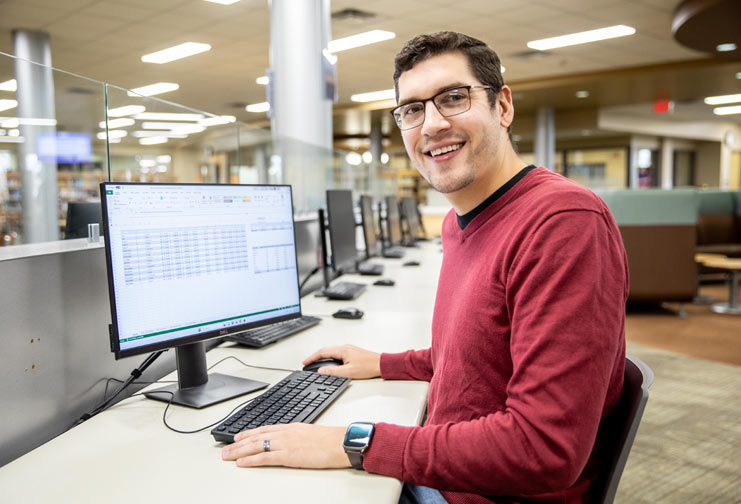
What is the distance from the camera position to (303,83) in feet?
13.2

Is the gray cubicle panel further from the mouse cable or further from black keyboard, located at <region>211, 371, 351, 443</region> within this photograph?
black keyboard, located at <region>211, 371, 351, 443</region>

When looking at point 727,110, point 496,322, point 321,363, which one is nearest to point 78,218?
point 321,363

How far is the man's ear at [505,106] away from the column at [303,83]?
9.14 feet

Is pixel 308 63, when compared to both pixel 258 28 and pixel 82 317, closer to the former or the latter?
pixel 258 28

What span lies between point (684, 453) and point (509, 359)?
2050 millimetres

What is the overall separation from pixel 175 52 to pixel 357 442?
747 cm

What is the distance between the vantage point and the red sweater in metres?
0.75

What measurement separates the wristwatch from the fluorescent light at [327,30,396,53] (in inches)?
247

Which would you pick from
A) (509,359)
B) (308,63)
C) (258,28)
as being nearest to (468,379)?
(509,359)

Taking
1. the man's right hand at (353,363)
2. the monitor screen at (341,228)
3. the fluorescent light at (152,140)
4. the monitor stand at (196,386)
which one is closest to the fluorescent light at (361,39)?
the fluorescent light at (152,140)

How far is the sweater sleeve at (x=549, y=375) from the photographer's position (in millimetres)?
745

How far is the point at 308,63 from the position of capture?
4023 millimetres

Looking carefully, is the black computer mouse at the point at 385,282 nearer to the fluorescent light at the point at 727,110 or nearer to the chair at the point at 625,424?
the chair at the point at 625,424

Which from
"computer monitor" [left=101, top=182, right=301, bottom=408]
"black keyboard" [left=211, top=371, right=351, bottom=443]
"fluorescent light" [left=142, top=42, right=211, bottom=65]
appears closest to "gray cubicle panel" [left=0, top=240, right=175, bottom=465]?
"computer monitor" [left=101, top=182, right=301, bottom=408]
